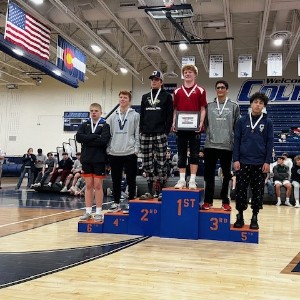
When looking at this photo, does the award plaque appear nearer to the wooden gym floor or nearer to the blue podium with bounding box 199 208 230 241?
the blue podium with bounding box 199 208 230 241

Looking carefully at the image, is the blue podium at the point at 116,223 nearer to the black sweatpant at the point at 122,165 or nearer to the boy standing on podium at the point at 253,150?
the black sweatpant at the point at 122,165

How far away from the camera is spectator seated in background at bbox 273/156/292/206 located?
884cm

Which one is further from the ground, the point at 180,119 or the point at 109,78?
the point at 109,78

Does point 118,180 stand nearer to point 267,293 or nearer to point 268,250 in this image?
point 268,250

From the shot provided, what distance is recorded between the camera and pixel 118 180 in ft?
14.8

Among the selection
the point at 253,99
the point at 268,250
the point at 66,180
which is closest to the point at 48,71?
the point at 66,180

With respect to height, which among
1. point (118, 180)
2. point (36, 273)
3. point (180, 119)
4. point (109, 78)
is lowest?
point (36, 273)

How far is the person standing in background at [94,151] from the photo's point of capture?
4348 mm

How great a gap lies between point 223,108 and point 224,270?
77.9 inches

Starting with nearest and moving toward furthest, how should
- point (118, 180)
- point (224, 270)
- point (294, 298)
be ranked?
point (294, 298), point (224, 270), point (118, 180)

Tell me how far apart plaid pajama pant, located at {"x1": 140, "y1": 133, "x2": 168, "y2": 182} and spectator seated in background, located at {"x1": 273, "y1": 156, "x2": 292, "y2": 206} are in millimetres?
5427

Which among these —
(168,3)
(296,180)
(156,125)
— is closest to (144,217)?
(156,125)

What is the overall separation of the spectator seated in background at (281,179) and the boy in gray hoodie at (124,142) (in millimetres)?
5473

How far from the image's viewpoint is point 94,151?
4367mm
